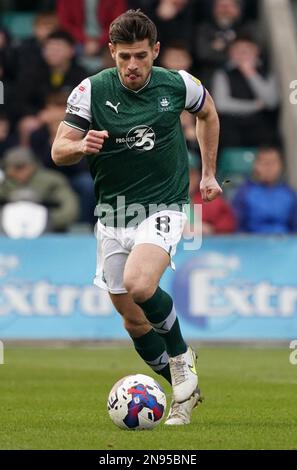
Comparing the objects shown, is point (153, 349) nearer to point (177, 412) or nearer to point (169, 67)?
point (177, 412)

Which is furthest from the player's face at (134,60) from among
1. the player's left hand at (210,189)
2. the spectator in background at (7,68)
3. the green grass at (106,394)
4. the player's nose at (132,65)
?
the spectator in background at (7,68)

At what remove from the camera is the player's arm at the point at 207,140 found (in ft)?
30.2

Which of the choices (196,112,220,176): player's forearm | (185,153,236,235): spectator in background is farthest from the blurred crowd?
(196,112,220,176): player's forearm

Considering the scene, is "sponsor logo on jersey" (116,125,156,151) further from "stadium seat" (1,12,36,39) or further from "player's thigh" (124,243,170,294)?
"stadium seat" (1,12,36,39)

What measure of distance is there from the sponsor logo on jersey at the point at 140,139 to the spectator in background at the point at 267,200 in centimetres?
762

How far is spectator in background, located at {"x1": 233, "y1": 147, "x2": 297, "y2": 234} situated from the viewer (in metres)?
16.5

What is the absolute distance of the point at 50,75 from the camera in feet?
61.3

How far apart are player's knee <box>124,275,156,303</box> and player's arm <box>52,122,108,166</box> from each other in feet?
2.80

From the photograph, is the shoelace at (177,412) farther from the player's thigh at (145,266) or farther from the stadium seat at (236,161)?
the stadium seat at (236,161)

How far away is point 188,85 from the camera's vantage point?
922cm

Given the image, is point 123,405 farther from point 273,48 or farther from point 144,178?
point 273,48

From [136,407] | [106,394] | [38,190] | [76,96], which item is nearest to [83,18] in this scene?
[38,190]

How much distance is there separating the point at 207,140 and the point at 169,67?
357 inches

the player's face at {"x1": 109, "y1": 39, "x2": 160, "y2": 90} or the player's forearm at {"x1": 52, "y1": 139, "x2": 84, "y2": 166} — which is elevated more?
the player's face at {"x1": 109, "y1": 39, "x2": 160, "y2": 90}
